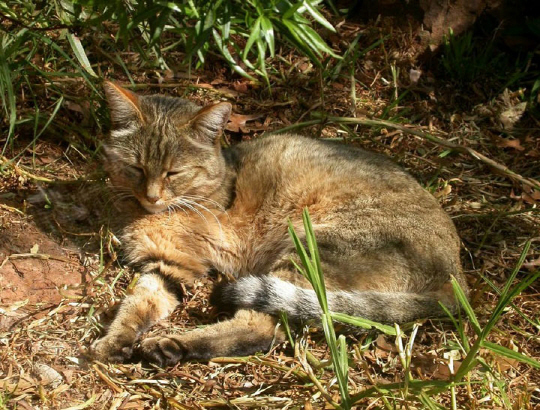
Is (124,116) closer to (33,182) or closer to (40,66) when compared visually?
(33,182)

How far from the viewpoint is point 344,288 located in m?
3.35

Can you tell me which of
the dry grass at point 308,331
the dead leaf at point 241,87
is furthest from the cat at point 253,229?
the dead leaf at point 241,87

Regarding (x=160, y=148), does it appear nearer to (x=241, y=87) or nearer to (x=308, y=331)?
(x=308, y=331)

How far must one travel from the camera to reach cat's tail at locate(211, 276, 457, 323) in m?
3.15

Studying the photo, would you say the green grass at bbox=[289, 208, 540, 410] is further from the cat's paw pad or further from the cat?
the cat's paw pad

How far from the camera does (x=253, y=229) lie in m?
3.92

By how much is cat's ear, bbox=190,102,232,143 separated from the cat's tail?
0.98 meters

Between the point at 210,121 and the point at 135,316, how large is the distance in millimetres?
1208

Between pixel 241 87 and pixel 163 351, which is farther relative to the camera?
pixel 241 87

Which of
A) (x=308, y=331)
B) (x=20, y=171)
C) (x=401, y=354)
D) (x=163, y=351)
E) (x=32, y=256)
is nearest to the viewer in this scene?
(x=401, y=354)

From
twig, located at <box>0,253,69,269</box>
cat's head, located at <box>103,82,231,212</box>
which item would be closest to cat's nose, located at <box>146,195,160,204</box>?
cat's head, located at <box>103,82,231,212</box>

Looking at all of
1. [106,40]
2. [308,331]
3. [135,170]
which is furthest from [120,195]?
[106,40]

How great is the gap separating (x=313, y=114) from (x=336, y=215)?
4.60 ft

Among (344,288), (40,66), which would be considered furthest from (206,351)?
(40,66)
